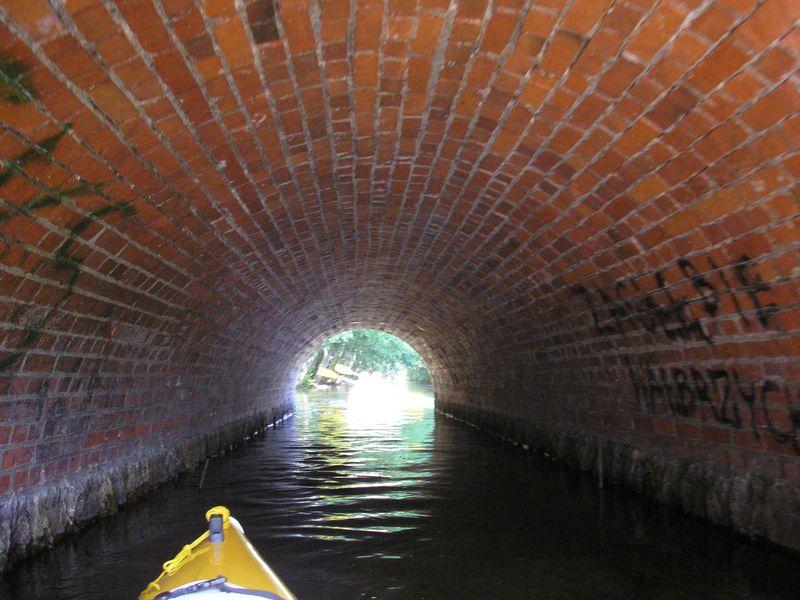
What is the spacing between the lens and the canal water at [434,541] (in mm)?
4691

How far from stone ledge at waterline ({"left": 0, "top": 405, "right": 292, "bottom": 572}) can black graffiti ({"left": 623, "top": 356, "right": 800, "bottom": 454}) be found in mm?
5422

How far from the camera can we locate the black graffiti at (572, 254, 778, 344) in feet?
14.7

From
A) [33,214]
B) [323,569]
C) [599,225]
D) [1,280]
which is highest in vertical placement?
[599,225]

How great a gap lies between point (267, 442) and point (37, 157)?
38.9ft

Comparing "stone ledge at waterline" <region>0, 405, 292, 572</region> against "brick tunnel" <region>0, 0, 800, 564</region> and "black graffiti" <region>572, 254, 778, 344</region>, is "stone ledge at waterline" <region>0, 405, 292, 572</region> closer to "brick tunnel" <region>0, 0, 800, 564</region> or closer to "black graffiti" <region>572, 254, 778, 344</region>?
"brick tunnel" <region>0, 0, 800, 564</region>

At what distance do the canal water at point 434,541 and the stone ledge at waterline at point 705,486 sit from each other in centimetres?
14

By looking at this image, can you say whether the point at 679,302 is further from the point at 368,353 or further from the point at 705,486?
the point at 368,353

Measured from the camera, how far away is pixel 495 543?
5906 mm

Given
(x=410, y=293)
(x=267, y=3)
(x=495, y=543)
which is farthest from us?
(x=410, y=293)

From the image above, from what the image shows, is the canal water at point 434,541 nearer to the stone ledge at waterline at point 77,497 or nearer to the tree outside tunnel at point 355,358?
the stone ledge at waterline at point 77,497

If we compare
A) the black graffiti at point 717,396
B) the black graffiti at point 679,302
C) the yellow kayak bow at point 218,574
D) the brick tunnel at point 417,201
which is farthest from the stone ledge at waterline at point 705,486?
the yellow kayak bow at point 218,574

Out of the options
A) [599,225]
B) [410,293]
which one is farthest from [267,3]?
[410,293]

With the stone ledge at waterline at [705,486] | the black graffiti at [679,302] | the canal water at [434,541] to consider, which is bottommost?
the canal water at [434,541]

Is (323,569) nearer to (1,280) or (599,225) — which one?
(1,280)
